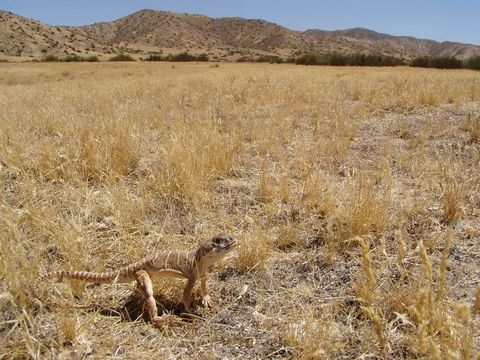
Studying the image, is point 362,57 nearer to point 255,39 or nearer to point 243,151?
point 243,151

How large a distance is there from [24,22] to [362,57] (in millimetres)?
65250

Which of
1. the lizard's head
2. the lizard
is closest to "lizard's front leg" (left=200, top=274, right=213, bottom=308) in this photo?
the lizard

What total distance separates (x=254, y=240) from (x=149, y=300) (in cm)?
101

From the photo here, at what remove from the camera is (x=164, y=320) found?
237 centimetres

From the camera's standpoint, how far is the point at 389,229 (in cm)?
340

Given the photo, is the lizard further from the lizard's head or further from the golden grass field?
the golden grass field

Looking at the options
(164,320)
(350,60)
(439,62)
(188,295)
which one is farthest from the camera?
(350,60)

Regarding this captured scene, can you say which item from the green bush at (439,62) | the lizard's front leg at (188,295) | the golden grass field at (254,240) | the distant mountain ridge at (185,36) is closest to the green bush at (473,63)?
the green bush at (439,62)

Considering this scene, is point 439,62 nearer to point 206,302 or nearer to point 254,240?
point 254,240

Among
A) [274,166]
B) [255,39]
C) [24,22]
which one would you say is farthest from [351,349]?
[255,39]

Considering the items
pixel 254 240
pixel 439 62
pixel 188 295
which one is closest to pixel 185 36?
pixel 439 62

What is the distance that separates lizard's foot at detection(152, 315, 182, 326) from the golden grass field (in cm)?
5

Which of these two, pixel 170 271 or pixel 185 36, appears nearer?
pixel 170 271

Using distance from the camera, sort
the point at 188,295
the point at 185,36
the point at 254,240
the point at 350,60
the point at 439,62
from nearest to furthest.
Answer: the point at 188,295, the point at 254,240, the point at 439,62, the point at 350,60, the point at 185,36
